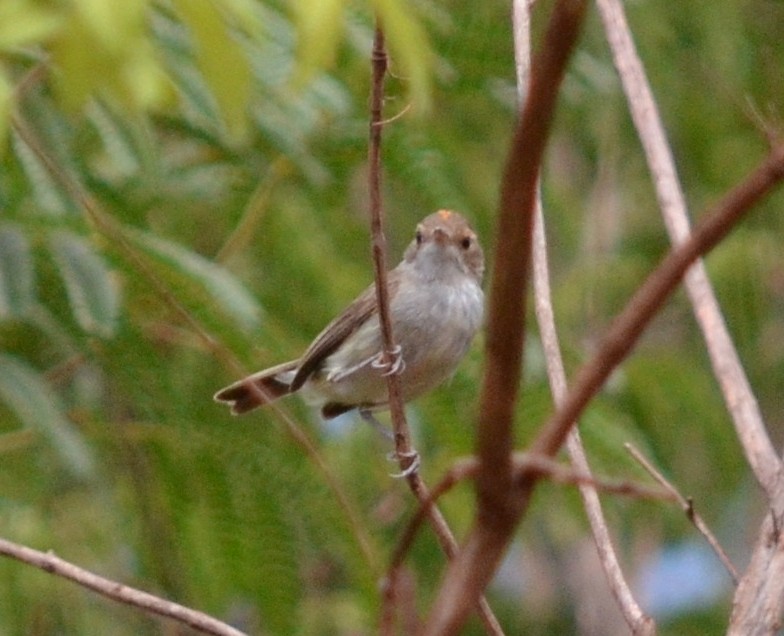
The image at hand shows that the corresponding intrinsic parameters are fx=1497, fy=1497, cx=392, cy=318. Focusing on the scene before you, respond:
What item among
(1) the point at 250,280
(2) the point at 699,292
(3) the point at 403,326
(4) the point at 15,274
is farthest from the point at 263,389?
(2) the point at 699,292

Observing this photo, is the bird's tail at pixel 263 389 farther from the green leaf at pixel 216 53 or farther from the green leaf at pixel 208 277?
the green leaf at pixel 216 53

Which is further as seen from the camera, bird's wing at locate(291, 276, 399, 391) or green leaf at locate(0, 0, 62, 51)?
bird's wing at locate(291, 276, 399, 391)

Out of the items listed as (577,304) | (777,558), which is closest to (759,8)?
(577,304)

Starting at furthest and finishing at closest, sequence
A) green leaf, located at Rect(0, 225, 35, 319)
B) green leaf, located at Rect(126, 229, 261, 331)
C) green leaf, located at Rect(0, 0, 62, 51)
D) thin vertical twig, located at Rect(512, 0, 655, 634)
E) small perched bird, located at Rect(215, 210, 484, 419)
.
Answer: small perched bird, located at Rect(215, 210, 484, 419), green leaf, located at Rect(126, 229, 261, 331), green leaf, located at Rect(0, 225, 35, 319), green leaf, located at Rect(0, 0, 62, 51), thin vertical twig, located at Rect(512, 0, 655, 634)

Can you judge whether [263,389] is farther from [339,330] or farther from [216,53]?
[216,53]

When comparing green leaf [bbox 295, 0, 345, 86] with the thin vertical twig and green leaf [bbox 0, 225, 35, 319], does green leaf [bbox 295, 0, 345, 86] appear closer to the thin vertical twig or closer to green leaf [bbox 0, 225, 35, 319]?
the thin vertical twig

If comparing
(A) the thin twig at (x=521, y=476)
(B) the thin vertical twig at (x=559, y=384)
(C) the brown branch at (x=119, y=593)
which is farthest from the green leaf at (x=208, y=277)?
(A) the thin twig at (x=521, y=476)

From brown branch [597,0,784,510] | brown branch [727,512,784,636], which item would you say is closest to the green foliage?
brown branch [597,0,784,510]
